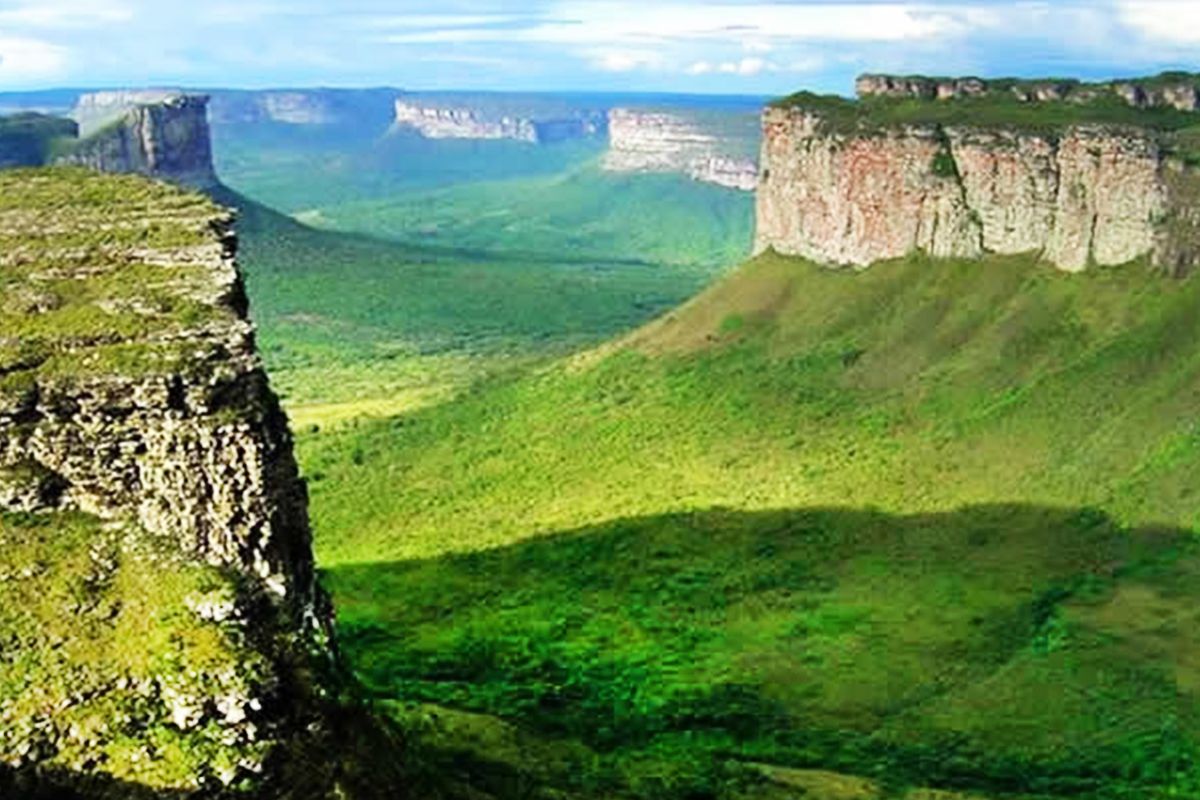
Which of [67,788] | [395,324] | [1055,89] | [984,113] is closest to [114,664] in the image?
[67,788]

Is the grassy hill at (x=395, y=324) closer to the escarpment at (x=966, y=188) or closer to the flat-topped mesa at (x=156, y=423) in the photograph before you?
the escarpment at (x=966, y=188)

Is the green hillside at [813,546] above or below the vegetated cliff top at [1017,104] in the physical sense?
below

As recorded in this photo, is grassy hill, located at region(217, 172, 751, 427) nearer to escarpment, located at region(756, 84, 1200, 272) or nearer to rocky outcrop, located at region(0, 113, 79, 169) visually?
rocky outcrop, located at region(0, 113, 79, 169)

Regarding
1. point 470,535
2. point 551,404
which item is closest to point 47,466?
point 470,535

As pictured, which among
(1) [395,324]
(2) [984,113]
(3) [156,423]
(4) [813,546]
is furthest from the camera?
(1) [395,324]

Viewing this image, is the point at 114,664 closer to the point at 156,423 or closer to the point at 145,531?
the point at 145,531

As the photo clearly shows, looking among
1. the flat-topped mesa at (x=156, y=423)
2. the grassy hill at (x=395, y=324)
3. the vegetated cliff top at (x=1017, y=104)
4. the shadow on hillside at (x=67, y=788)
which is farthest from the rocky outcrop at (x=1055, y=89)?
the shadow on hillside at (x=67, y=788)
